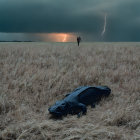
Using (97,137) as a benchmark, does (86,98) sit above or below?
above

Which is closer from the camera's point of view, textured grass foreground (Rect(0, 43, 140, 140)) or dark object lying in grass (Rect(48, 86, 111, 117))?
textured grass foreground (Rect(0, 43, 140, 140))

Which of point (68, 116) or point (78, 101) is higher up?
point (78, 101)

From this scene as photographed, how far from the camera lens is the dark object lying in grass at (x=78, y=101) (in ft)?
12.0

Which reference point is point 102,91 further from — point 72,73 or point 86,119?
point 72,73

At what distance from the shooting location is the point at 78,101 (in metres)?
4.11

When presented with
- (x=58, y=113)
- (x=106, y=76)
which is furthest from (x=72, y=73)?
(x=58, y=113)

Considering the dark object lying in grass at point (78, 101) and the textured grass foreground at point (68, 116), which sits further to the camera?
the dark object lying in grass at point (78, 101)

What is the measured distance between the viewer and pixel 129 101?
14.4ft

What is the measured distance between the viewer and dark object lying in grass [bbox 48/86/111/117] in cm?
365

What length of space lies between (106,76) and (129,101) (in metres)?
2.18

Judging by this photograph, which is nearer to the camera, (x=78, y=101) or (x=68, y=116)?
(x=68, y=116)

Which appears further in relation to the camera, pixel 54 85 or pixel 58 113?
pixel 54 85

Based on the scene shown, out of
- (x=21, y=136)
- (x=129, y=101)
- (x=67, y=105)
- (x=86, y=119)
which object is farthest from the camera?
(x=129, y=101)

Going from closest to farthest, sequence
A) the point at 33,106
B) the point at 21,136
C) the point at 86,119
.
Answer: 1. the point at 21,136
2. the point at 86,119
3. the point at 33,106
